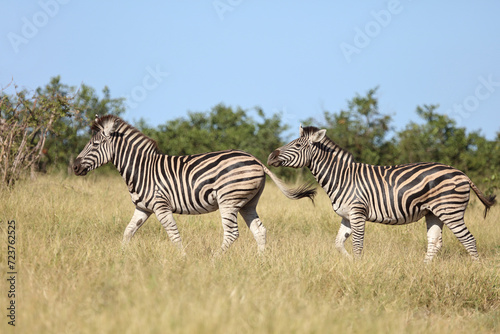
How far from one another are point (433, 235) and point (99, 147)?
5.14 metres

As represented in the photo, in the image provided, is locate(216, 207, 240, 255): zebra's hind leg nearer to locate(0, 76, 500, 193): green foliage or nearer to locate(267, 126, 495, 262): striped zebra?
locate(267, 126, 495, 262): striped zebra

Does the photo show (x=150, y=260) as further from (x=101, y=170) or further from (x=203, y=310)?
(x=101, y=170)

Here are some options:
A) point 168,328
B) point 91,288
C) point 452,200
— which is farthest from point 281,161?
point 168,328

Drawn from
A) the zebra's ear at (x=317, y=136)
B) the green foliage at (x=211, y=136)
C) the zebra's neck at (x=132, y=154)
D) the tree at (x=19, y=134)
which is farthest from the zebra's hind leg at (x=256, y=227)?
the green foliage at (x=211, y=136)

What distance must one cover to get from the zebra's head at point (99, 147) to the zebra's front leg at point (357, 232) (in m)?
3.63

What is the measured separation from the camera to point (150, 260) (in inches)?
233

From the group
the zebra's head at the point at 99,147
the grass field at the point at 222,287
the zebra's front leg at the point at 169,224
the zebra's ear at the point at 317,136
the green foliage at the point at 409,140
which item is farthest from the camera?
the green foliage at the point at 409,140

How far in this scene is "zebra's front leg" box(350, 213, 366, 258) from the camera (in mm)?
7480

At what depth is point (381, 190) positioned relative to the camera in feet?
25.6

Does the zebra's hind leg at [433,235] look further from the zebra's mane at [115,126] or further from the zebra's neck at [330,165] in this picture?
the zebra's mane at [115,126]

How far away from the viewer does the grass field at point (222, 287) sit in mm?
3961

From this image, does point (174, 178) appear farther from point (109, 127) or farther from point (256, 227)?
point (256, 227)

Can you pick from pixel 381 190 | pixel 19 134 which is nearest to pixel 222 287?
pixel 381 190

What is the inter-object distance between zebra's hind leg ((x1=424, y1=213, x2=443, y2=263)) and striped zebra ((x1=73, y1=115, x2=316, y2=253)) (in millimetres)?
2533
